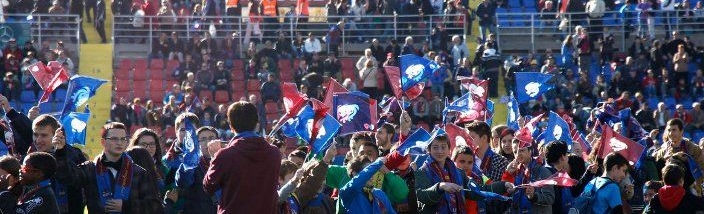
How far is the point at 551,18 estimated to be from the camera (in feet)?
103

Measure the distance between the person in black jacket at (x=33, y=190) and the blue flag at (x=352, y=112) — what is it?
4280 mm

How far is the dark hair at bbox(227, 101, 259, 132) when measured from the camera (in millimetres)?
9555

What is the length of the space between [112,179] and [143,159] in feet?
1.38

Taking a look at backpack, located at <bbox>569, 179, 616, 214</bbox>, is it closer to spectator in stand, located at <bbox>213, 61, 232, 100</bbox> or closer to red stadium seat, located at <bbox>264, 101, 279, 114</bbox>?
red stadium seat, located at <bbox>264, 101, 279, 114</bbox>

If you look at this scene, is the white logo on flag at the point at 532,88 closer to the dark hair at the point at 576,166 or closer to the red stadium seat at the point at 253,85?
the dark hair at the point at 576,166

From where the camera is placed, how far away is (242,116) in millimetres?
9562

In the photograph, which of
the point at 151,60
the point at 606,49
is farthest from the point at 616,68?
the point at 151,60

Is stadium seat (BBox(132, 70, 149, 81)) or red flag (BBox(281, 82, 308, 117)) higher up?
red flag (BBox(281, 82, 308, 117))

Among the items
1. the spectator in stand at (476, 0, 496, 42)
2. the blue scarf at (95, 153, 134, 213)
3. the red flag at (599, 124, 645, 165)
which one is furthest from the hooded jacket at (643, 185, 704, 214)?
the spectator in stand at (476, 0, 496, 42)

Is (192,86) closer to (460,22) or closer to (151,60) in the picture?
(151,60)

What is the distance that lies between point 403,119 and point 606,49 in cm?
1610

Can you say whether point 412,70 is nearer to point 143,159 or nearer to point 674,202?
point 674,202

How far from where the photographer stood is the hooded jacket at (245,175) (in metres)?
9.50

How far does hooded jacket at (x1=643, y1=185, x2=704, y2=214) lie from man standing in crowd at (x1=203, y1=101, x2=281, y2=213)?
3.84 metres
